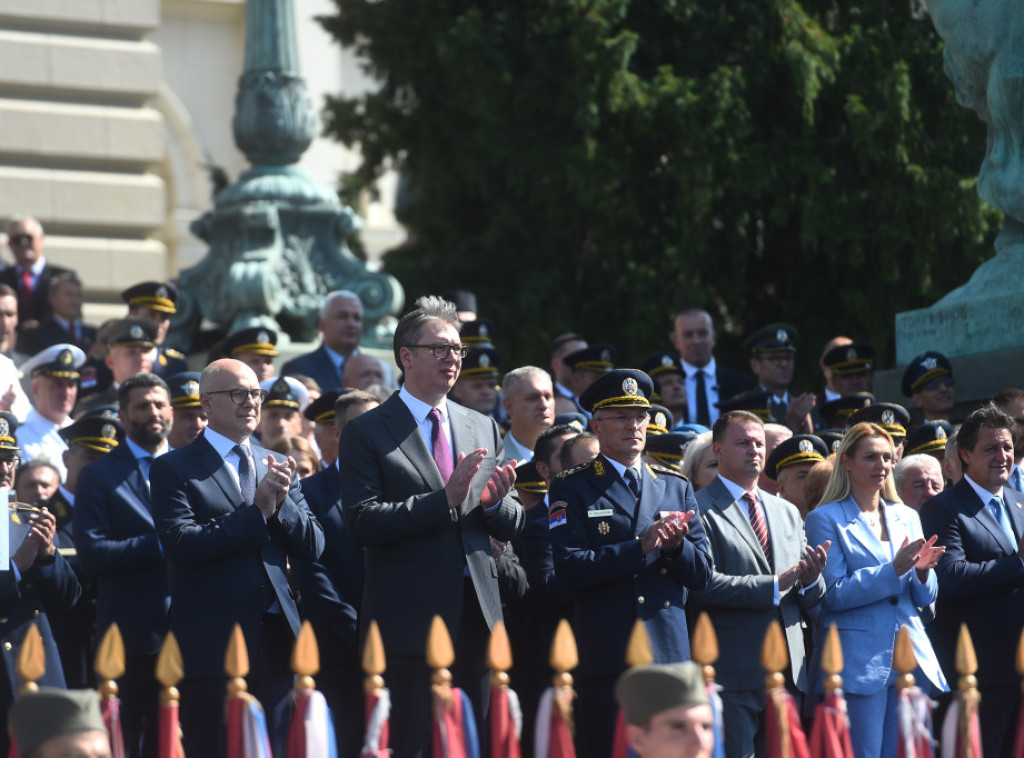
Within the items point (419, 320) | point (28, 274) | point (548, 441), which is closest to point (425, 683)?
point (419, 320)

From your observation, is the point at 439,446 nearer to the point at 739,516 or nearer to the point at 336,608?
the point at 336,608

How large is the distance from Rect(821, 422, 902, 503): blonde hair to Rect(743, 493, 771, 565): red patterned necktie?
0.34 m

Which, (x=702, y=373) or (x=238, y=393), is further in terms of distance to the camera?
(x=702, y=373)

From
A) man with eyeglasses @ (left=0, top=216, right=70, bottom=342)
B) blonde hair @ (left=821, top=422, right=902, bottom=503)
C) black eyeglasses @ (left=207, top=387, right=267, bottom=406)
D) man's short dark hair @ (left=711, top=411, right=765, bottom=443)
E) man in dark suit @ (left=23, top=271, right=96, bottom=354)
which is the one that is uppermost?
man with eyeglasses @ (left=0, top=216, right=70, bottom=342)

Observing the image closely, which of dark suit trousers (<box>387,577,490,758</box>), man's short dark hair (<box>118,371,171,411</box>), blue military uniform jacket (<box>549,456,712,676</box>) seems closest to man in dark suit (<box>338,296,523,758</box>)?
dark suit trousers (<box>387,577,490,758</box>)

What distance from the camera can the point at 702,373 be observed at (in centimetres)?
1141

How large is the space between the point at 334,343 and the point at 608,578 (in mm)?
4481

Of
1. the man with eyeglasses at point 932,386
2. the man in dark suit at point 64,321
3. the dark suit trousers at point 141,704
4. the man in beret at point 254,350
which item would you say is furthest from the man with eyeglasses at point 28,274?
the man with eyeglasses at point 932,386

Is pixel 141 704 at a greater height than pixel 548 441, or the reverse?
pixel 548 441

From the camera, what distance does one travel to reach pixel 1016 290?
10.4 m

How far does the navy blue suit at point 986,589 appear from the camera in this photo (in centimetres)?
807

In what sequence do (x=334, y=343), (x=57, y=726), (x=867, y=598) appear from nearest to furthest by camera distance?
(x=57, y=726), (x=867, y=598), (x=334, y=343)

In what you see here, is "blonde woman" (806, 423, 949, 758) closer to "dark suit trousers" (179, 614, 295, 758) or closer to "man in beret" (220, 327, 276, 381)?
"dark suit trousers" (179, 614, 295, 758)

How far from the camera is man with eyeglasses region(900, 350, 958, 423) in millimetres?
10234
